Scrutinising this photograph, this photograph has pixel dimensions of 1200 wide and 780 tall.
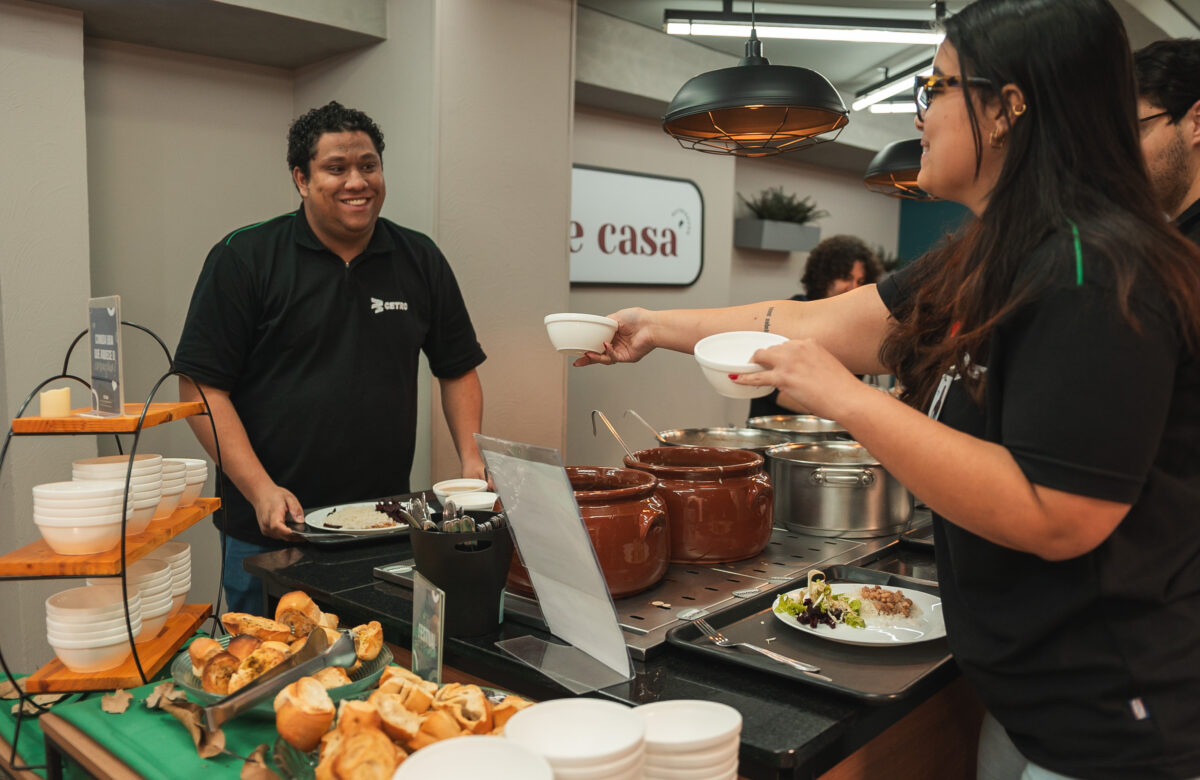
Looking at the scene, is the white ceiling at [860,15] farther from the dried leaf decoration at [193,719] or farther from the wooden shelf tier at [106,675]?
the dried leaf decoration at [193,719]

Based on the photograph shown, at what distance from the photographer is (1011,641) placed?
0.96m

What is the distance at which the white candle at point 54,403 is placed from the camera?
1251 millimetres

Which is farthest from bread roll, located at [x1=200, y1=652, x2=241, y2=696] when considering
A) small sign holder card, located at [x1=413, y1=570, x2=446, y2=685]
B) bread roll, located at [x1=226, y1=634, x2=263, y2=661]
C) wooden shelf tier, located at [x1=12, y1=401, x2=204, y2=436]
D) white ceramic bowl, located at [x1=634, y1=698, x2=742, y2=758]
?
white ceramic bowl, located at [x1=634, y1=698, x2=742, y2=758]

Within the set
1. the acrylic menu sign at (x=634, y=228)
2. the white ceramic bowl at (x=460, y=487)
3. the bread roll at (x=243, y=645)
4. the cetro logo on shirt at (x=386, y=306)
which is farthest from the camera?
the acrylic menu sign at (x=634, y=228)

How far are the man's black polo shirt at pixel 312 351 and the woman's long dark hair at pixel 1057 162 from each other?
1900 millimetres

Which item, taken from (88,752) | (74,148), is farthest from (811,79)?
(74,148)

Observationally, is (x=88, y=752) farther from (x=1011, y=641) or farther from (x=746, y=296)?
(x=746, y=296)

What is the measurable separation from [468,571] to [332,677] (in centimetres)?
26

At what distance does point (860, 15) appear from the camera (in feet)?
16.1

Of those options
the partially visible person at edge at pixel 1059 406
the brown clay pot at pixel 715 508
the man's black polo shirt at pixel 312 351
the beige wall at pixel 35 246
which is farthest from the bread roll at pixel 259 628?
the beige wall at pixel 35 246

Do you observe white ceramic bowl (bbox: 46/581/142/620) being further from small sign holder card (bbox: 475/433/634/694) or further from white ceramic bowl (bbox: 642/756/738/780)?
white ceramic bowl (bbox: 642/756/738/780)

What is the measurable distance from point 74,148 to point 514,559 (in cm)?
251

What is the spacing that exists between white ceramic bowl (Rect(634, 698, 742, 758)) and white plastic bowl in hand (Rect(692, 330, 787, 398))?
14.9 inches

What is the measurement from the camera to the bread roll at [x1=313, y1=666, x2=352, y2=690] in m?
1.04
